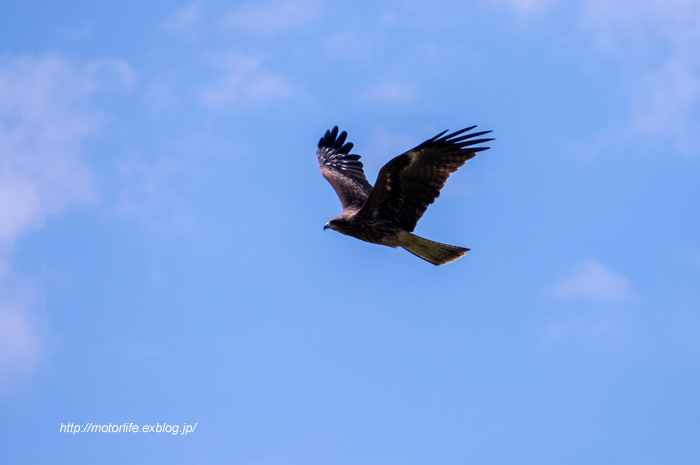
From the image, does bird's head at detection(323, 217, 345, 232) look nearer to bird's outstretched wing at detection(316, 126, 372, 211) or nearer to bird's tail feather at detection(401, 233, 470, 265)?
bird's outstretched wing at detection(316, 126, 372, 211)

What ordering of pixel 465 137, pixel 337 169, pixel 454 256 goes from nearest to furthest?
1. pixel 465 137
2. pixel 454 256
3. pixel 337 169

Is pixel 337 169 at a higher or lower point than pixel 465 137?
higher

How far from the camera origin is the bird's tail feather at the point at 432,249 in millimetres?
10477

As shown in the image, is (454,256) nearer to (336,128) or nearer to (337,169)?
(337,169)

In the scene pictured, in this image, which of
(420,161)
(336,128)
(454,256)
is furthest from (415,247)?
(336,128)

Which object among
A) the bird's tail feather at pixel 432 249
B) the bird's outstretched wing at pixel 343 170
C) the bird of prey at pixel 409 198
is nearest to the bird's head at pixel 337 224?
the bird of prey at pixel 409 198

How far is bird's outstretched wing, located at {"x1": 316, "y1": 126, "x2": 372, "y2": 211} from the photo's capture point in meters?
12.4

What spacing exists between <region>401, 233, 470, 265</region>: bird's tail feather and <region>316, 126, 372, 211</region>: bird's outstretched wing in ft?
4.52

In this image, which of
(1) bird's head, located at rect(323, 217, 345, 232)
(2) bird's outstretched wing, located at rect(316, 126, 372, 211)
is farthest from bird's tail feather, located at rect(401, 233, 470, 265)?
(2) bird's outstretched wing, located at rect(316, 126, 372, 211)

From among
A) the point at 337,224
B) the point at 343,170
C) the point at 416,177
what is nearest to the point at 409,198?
the point at 416,177

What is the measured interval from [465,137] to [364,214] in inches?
72.9

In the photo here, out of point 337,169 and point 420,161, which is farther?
point 337,169

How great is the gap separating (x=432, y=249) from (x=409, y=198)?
2.76 ft

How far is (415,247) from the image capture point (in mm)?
10773
